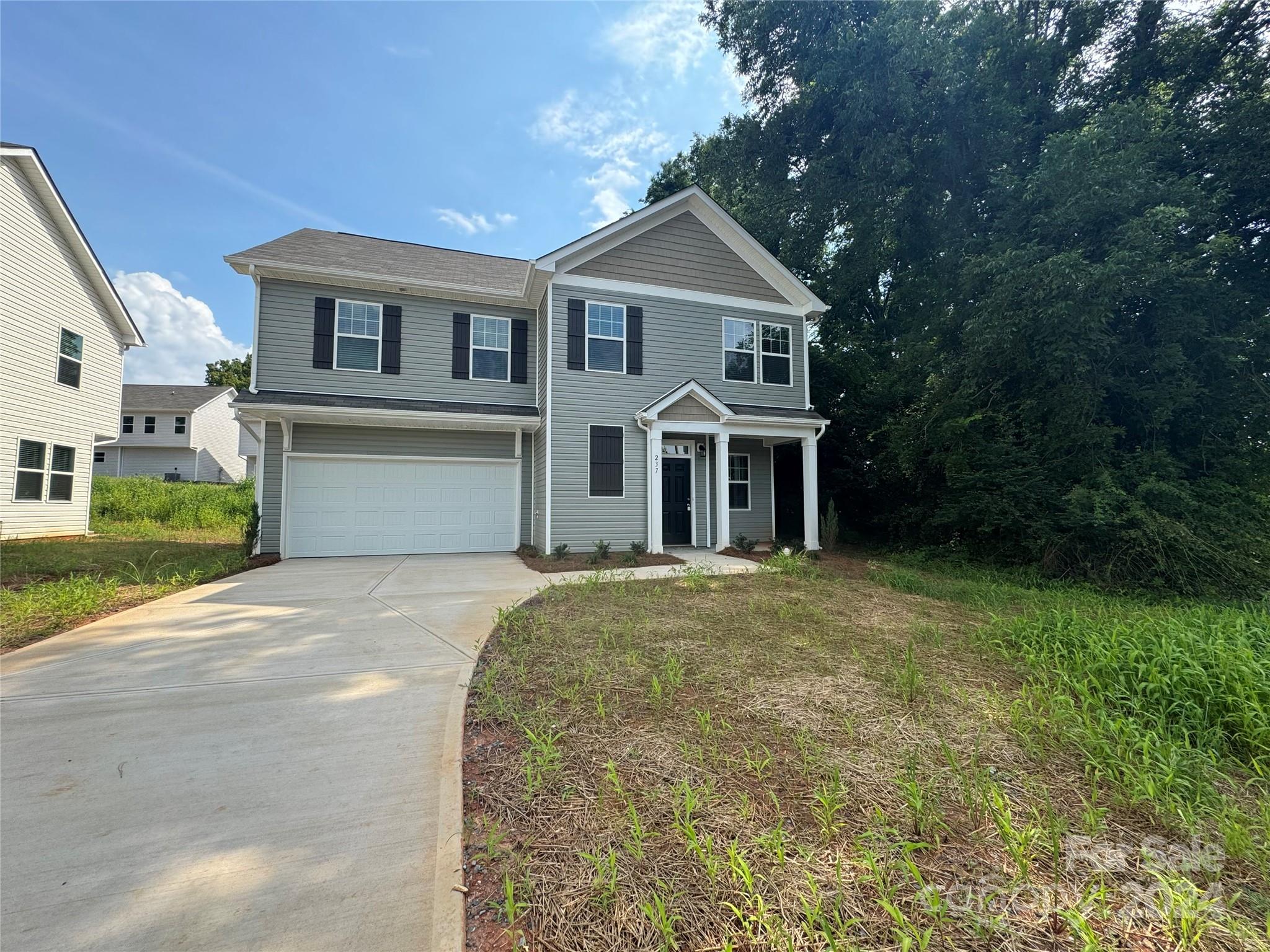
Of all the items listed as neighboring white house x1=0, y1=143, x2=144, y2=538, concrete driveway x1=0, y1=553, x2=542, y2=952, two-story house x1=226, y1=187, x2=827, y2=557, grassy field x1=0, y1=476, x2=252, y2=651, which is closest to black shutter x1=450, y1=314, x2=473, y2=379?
two-story house x1=226, y1=187, x2=827, y2=557

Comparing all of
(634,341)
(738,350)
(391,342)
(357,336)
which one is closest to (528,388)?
(634,341)

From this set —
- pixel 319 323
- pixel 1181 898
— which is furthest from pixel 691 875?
pixel 319 323

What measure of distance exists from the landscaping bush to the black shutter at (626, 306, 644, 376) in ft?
35.1

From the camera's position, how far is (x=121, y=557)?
28.6ft

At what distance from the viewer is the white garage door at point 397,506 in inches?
389

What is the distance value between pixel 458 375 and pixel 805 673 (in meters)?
9.38

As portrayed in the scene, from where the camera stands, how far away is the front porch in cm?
1011

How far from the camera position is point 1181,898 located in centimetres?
170

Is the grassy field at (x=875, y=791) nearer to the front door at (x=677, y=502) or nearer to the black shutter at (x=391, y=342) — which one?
the front door at (x=677, y=502)

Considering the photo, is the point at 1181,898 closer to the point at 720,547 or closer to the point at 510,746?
the point at 510,746

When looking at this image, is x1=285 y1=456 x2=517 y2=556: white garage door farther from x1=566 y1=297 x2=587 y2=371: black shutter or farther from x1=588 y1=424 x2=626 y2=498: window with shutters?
x1=566 y1=297 x2=587 y2=371: black shutter

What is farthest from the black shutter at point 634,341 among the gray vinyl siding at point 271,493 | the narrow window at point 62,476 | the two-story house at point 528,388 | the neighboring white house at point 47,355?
the narrow window at point 62,476

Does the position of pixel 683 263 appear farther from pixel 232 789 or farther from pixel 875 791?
pixel 232 789

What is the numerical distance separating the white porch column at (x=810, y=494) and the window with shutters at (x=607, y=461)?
3903 mm
